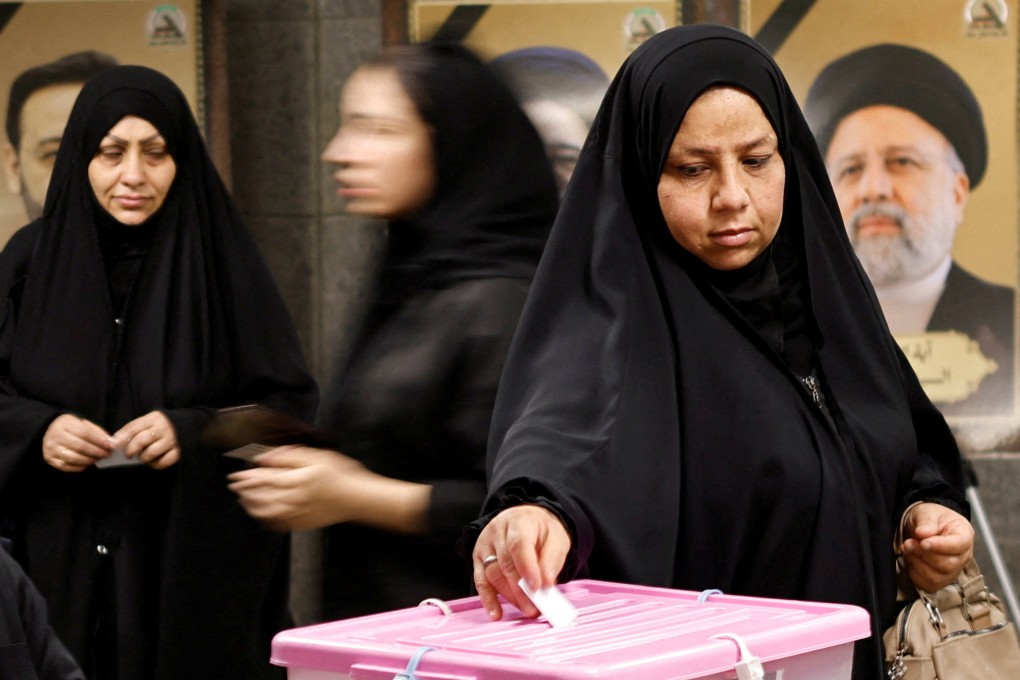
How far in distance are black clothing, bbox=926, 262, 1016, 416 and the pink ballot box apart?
10.8 feet

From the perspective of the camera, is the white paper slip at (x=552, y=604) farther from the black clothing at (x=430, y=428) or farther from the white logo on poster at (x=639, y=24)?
the white logo on poster at (x=639, y=24)

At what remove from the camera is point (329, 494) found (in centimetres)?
244

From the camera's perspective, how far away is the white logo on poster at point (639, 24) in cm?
470

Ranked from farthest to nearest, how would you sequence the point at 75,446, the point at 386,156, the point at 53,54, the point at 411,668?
the point at 53,54, the point at 75,446, the point at 386,156, the point at 411,668

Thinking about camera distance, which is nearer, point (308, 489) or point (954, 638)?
point (954, 638)

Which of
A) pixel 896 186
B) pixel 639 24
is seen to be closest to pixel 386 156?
pixel 639 24

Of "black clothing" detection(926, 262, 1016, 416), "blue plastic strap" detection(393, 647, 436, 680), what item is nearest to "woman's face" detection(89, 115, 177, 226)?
"black clothing" detection(926, 262, 1016, 416)

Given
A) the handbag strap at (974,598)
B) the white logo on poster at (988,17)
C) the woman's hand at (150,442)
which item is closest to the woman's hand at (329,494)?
the handbag strap at (974,598)

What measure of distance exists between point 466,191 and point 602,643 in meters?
1.33

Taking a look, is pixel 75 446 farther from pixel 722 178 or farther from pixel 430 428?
pixel 722 178

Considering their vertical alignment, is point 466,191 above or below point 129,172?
below

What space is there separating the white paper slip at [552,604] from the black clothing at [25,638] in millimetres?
1115

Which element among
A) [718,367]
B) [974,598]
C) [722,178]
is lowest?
[974,598]

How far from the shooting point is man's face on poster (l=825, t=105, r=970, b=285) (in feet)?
15.1
